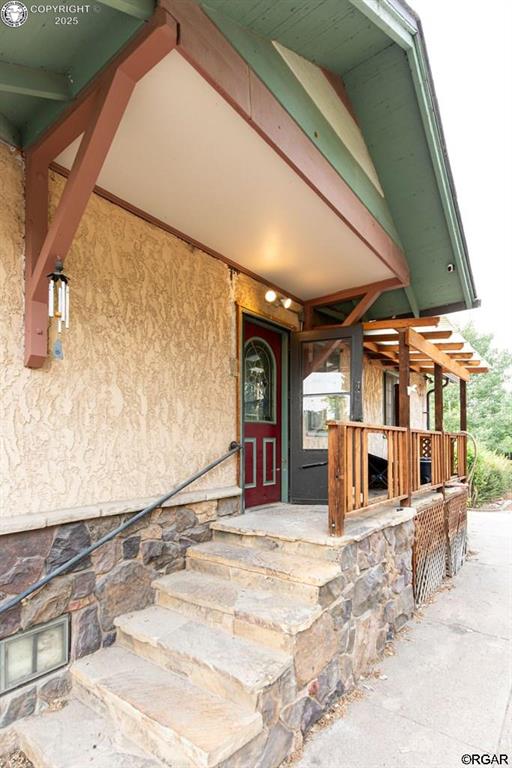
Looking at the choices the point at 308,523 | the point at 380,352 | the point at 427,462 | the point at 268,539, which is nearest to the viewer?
the point at 268,539

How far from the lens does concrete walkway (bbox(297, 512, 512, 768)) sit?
2.22 meters

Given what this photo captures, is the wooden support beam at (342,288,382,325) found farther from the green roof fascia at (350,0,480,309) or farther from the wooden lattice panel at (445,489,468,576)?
the wooden lattice panel at (445,489,468,576)

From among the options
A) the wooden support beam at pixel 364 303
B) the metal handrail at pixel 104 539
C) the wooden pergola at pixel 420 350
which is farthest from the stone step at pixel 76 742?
the wooden support beam at pixel 364 303

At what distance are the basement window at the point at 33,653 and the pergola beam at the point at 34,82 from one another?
2.70 m

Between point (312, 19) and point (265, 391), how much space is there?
3099mm

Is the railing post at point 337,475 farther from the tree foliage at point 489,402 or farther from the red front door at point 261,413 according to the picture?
the tree foliage at point 489,402

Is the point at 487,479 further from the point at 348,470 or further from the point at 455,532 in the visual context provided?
the point at 348,470

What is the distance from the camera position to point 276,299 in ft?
15.1

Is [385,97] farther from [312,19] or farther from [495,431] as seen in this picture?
[495,431]

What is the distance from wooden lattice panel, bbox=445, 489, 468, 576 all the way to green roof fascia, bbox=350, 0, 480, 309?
118 inches

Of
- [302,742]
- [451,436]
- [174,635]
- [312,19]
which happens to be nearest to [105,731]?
[174,635]

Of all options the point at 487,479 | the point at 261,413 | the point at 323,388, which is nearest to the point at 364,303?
the point at 323,388

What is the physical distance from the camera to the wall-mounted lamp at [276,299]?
4430 millimetres

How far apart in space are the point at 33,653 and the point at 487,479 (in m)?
11.6
